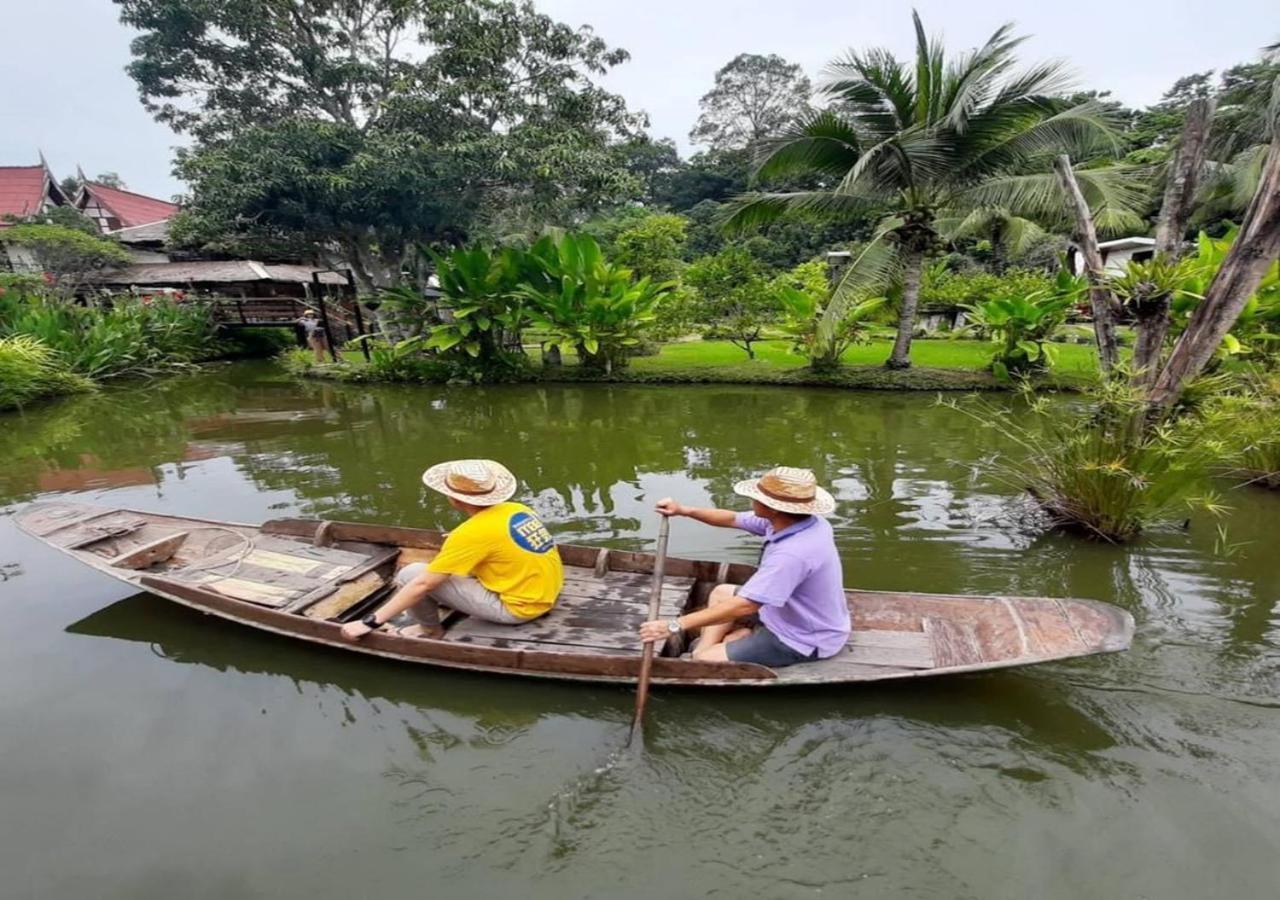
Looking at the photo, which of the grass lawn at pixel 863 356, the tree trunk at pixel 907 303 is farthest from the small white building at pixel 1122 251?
the tree trunk at pixel 907 303

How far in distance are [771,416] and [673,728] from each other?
709 centimetres

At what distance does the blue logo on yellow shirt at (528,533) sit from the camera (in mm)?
3619

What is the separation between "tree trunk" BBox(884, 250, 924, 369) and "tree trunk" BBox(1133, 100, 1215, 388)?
6.08m

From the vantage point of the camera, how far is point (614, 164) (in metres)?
15.5

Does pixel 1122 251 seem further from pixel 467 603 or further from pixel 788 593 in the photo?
pixel 467 603

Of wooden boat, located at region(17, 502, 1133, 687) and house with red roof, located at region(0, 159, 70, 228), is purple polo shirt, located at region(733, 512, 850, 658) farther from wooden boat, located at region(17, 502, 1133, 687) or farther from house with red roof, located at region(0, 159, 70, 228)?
Result: house with red roof, located at region(0, 159, 70, 228)

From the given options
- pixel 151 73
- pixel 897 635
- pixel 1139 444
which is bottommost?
pixel 897 635

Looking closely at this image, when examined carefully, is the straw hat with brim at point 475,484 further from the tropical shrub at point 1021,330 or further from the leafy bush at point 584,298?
the tropical shrub at point 1021,330

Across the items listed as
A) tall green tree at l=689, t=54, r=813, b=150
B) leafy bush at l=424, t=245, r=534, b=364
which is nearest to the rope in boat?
leafy bush at l=424, t=245, r=534, b=364

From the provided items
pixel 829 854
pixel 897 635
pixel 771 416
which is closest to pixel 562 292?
pixel 771 416

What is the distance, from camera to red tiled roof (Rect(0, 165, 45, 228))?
21.1 meters

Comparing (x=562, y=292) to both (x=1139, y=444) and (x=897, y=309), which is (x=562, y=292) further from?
(x=1139, y=444)

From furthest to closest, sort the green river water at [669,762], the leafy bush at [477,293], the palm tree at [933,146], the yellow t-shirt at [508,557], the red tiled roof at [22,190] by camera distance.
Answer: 1. the red tiled roof at [22,190]
2. the leafy bush at [477,293]
3. the palm tree at [933,146]
4. the yellow t-shirt at [508,557]
5. the green river water at [669,762]

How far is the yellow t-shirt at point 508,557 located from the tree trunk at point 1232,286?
4.35 m
